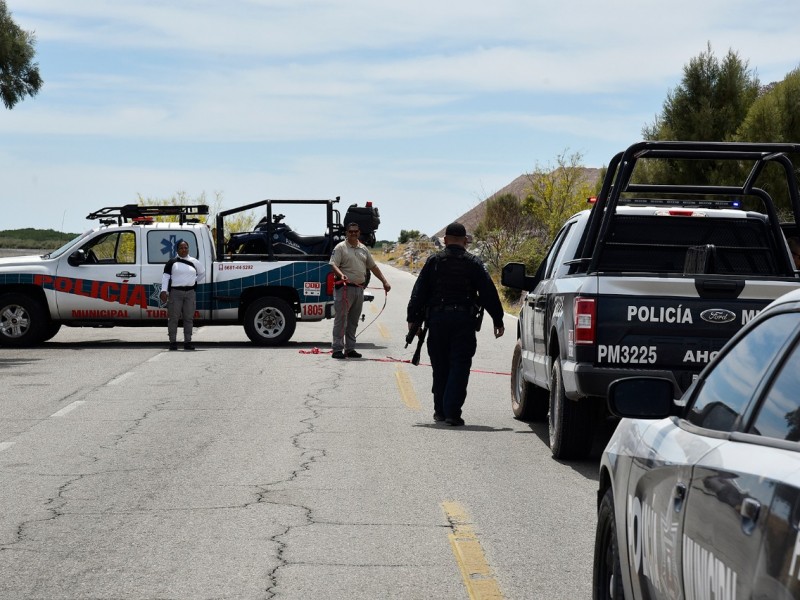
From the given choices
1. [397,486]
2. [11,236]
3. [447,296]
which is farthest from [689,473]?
[11,236]

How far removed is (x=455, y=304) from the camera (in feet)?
38.0

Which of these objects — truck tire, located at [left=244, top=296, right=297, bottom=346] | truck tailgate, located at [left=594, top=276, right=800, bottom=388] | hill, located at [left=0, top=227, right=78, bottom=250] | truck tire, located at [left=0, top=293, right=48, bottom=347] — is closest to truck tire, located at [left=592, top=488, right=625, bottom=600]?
truck tailgate, located at [left=594, top=276, right=800, bottom=388]

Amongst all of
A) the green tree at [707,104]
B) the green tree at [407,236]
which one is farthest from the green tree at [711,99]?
the green tree at [407,236]

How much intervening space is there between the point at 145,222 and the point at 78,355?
10.2 feet

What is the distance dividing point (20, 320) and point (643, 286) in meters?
14.7

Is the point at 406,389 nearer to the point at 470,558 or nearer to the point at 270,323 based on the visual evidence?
the point at 270,323

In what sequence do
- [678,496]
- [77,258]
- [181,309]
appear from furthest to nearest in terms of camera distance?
[77,258] → [181,309] → [678,496]

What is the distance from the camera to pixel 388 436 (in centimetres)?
Answer: 1083

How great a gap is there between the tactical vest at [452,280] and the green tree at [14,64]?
15.3 m

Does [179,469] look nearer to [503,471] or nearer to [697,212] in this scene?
[503,471]

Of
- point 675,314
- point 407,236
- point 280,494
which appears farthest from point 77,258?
point 407,236

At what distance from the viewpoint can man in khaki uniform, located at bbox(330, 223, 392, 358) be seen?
1905 centimetres

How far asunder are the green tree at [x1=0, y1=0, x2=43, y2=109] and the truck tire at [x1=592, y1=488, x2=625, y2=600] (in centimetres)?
2149

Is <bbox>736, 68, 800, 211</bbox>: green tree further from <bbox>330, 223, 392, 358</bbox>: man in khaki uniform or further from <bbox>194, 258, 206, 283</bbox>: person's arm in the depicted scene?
<bbox>194, 258, 206, 283</bbox>: person's arm
